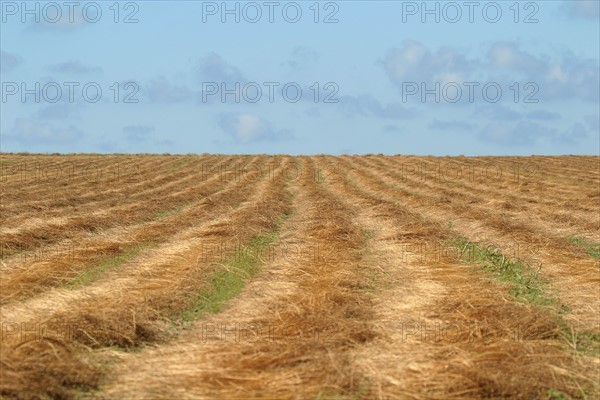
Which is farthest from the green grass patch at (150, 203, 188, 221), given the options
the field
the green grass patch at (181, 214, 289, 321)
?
the green grass patch at (181, 214, 289, 321)

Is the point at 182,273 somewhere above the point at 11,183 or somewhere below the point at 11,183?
below

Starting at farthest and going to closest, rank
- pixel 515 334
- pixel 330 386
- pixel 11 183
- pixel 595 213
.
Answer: pixel 11 183 < pixel 595 213 < pixel 515 334 < pixel 330 386

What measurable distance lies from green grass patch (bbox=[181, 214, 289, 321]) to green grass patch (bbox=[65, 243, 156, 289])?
1822mm

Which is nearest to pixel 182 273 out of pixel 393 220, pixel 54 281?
pixel 54 281

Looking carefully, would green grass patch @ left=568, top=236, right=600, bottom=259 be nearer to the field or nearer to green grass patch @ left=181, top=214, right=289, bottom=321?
the field

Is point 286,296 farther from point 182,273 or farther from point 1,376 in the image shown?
point 1,376

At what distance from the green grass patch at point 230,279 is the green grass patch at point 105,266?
5.98 ft

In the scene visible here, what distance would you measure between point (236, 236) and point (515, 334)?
8.69 m

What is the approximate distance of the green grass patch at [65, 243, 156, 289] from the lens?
11.7 meters

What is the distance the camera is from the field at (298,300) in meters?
6.80

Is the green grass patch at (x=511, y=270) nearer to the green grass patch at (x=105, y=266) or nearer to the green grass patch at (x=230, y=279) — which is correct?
the green grass patch at (x=230, y=279)

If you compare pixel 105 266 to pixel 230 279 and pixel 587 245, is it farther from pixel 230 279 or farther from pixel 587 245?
pixel 587 245

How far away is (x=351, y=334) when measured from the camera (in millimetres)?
8141

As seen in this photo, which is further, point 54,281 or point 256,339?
point 54,281
